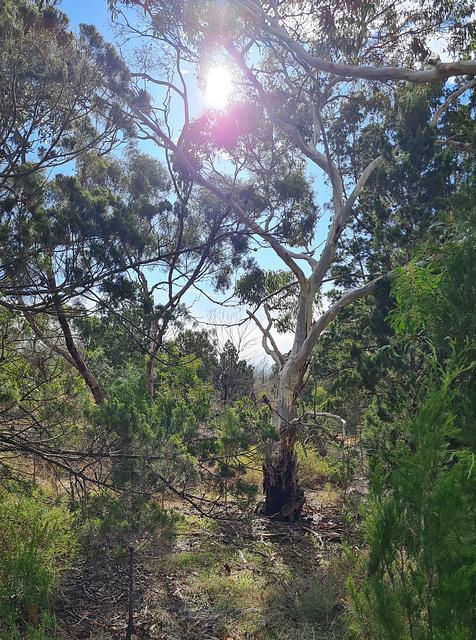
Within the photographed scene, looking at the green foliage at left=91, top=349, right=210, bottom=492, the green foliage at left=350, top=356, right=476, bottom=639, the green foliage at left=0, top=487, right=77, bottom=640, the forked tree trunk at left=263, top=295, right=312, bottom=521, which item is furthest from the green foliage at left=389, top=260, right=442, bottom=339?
the forked tree trunk at left=263, top=295, right=312, bottom=521

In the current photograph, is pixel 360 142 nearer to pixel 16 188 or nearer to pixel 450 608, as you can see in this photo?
pixel 16 188

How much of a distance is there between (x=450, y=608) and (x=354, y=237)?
8.58m

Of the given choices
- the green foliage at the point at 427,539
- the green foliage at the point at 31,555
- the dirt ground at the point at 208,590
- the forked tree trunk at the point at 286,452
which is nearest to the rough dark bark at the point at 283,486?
the forked tree trunk at the point at 286,452

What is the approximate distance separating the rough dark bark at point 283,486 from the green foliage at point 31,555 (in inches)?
135

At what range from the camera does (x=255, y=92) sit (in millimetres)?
8039

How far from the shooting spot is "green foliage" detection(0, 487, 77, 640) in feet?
9.74

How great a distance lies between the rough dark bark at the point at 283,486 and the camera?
21.4 ft

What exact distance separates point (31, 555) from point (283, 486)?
4.30 metres

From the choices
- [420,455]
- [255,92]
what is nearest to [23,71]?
[420,455]

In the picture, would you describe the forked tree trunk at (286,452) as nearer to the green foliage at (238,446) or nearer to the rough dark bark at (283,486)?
the rough dark bark at (283,486)

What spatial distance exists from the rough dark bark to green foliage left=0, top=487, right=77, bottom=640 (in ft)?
11.2

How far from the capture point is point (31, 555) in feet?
10.1

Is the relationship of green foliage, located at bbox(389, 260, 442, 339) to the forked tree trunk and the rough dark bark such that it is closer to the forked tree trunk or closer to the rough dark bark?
the forked tree trunk

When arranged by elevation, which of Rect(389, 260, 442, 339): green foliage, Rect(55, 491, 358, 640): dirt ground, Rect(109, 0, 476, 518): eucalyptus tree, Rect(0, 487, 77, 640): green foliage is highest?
Rect(109, 0, 476, 518): eucalyptus tree
